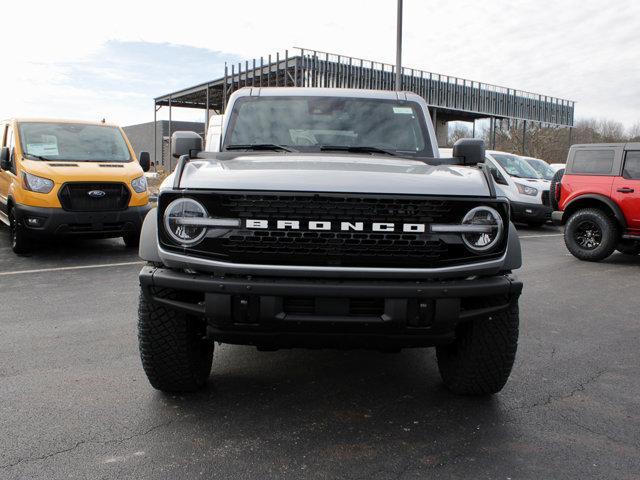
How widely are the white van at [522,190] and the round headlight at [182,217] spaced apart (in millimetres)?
11208

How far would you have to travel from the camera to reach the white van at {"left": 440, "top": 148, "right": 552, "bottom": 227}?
45.1ft

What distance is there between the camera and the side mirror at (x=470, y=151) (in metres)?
3.91

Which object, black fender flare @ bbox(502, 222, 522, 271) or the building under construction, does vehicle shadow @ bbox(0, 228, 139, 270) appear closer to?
black fender flare @ bbox(502, 222, 522, 271)

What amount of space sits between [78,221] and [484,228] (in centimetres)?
685

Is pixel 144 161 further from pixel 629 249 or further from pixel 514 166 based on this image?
pixel 514 166

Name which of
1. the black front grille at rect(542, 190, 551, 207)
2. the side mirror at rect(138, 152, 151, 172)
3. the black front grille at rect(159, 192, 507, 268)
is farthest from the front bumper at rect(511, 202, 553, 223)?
the black front grille at rect(159, 192, 507, 268)

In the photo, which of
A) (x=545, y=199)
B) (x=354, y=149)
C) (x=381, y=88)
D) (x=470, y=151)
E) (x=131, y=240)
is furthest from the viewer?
(x=381, y=88)

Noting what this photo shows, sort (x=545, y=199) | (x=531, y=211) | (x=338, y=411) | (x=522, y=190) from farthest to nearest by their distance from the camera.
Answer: (x=522, y=190) < (x=531, y=211) < (x=545, y=199) < (x=338, y=411)

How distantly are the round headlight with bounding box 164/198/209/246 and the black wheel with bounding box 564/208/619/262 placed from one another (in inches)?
309

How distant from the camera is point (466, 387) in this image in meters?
3.36

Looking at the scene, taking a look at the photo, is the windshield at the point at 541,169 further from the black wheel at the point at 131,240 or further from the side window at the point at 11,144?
the side window at the point at 11,144

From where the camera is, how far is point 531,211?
13766 millimetres

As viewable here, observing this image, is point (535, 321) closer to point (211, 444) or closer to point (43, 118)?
point (211, 444)

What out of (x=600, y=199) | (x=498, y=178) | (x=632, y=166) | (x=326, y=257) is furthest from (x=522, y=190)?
(x=326, y=257)
